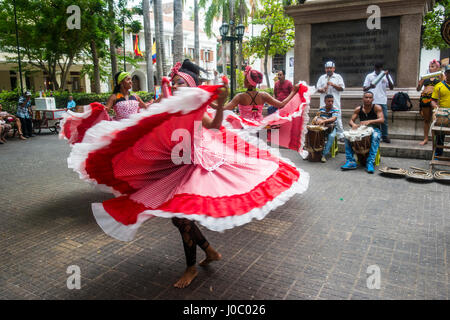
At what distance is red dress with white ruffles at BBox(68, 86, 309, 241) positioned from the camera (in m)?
2.52

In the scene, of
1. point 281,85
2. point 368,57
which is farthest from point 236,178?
point 368,57

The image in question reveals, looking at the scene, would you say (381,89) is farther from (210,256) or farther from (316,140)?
(210,256)

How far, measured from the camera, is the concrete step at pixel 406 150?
7.78 metres

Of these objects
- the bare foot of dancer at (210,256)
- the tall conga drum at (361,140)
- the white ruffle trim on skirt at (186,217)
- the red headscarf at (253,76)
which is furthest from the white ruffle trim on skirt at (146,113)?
the tall conga drum at (361,140)

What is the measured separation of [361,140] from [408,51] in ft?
12.8

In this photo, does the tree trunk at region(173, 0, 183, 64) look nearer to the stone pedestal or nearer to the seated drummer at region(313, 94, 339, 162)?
the stone pedestal

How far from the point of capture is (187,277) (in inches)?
122

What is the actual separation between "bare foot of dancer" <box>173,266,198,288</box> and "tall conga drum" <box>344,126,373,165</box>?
16.5 ft

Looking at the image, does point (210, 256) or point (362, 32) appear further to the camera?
point (362, 32)

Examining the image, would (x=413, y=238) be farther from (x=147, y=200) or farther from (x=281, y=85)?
(x=281, y=85)

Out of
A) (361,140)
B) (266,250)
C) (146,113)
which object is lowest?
(266,250)


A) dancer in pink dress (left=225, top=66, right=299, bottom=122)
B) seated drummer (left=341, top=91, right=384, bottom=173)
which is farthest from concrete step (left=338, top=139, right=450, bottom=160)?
dancer in pink dress (left=225, top=66, right=299, bottom=122)

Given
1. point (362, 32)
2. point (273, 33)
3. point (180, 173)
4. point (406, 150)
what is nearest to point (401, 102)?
point (406, 150)
